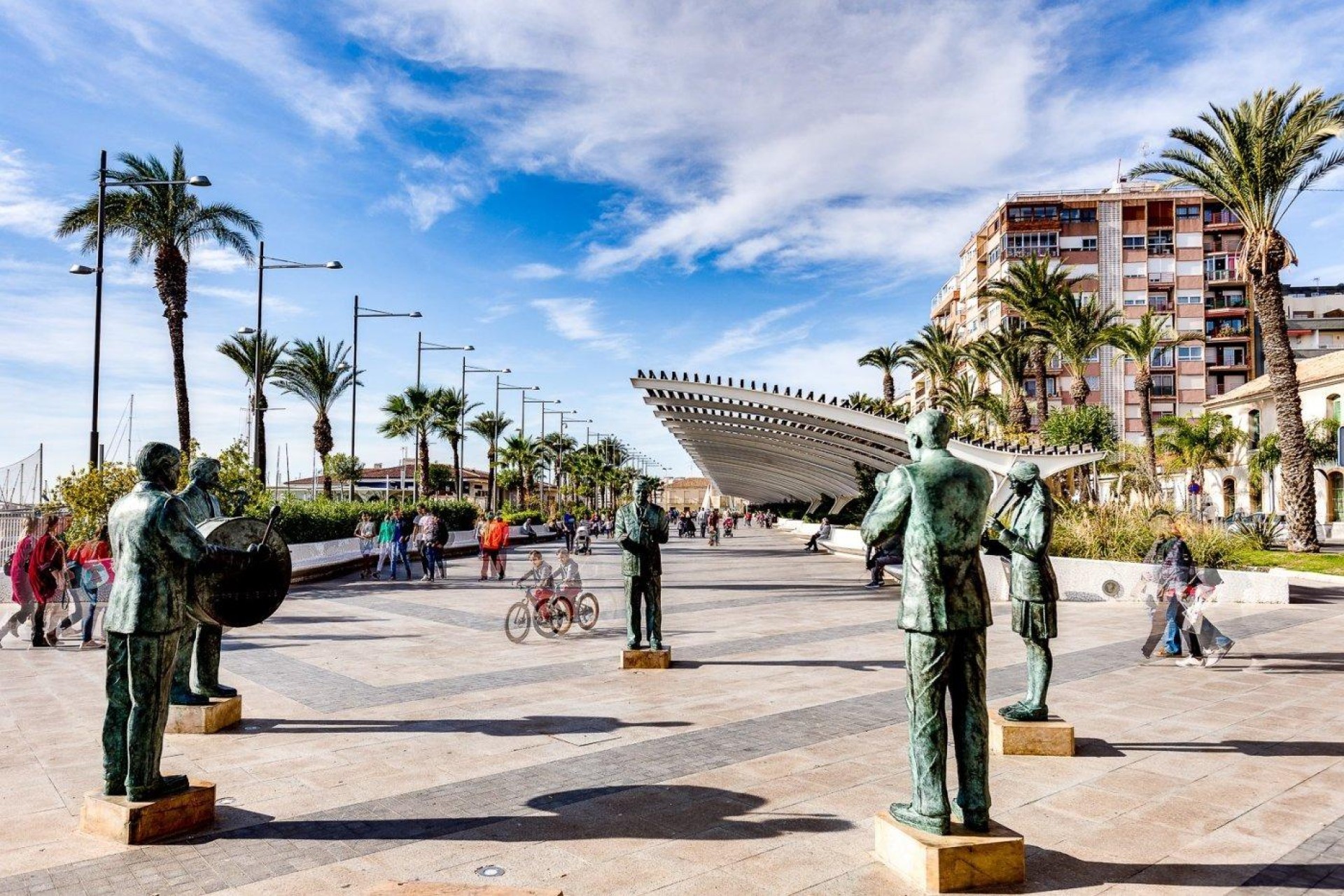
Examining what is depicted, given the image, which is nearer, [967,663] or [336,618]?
[967,663]

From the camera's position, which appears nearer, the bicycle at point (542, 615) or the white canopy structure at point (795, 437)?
the bicycle at point (542, 615)

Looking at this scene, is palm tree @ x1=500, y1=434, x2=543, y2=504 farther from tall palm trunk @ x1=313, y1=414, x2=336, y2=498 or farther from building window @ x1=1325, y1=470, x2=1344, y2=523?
building window @ x1=1325, y1=470, x2=1344, y2=523

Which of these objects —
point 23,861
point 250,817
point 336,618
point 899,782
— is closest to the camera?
point 23,861

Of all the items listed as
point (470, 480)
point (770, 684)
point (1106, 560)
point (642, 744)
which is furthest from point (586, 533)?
point (470, 480)

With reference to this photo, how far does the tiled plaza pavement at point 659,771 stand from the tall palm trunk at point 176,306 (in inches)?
669

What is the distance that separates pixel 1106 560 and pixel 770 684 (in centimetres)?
965

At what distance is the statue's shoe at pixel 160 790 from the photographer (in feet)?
13.8

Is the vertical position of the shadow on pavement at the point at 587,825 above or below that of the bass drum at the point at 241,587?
below

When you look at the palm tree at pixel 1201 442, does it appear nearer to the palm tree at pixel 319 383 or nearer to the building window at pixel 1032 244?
the building window at pixel 1032 244

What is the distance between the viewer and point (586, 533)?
2792 centimetres

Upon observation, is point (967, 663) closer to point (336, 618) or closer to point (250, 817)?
point (250, 817)

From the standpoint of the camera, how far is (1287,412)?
21.0 metres

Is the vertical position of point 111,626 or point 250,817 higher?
point 111,626

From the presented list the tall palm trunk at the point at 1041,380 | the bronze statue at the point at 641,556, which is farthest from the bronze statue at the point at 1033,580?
the tall palm trunk at the point at 1041,380
